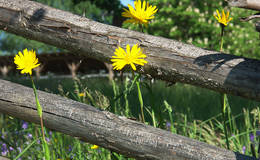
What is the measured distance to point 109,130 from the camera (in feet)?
5.37

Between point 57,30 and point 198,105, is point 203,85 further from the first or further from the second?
point 198,105

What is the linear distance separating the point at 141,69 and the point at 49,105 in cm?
61

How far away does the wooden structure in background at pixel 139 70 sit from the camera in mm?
1449

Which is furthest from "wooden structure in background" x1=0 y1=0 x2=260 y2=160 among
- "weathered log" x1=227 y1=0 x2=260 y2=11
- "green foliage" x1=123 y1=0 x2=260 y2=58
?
"green foliage" x1=123 y1=0 x2=260 y2=58

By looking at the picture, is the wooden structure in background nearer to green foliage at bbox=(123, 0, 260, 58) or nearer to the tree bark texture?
the tree bark texture

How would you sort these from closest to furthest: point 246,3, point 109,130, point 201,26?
point 246,3 → point 109,130 → point 201,26

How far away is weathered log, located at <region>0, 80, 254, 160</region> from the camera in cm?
149

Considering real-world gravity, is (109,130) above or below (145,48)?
below

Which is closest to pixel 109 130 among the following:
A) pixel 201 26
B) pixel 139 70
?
pixel 139 70

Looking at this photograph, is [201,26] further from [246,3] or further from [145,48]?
[246,3]

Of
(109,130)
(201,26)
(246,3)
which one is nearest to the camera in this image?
(246,3)

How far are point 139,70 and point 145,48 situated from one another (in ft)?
0.46

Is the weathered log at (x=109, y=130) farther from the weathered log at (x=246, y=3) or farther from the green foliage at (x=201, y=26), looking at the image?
the green foliage at (x=201, y=26)

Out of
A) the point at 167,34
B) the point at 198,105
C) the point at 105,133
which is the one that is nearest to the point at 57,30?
the point at 105,133
